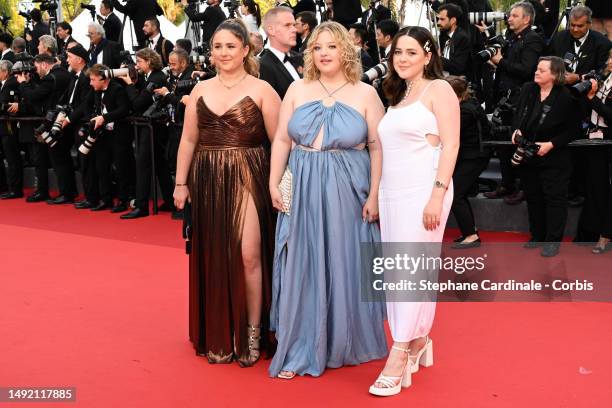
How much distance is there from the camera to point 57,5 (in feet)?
45.3

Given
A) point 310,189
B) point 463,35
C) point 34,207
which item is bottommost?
point 34,207

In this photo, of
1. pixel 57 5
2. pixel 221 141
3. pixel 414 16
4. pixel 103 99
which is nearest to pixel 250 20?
pixel 103 99

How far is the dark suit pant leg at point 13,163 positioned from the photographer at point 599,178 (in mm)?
7072

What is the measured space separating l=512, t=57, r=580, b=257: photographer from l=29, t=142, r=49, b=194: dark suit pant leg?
20.1 ft

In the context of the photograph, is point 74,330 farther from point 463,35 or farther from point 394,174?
point 463,35

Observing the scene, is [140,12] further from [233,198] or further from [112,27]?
[233,198]

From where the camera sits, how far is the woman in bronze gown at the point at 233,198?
15.0 feet

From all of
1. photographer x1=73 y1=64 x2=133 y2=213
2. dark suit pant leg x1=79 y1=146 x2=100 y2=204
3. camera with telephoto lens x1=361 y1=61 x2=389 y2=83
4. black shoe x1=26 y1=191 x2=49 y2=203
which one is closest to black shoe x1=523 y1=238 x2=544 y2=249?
camera with telephoto lens x1=361 y1=61 x2=389 y2=83

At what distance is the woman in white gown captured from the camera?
4035 millimetres

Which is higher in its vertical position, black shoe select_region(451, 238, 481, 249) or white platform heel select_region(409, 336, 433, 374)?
white platform heel select_region(409, 336, 433, 374)

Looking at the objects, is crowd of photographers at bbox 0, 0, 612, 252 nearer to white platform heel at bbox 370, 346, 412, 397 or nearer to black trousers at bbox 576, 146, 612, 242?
black trousers at bbox 576, 146, 612, 242

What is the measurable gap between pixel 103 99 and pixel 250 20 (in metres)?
2.33

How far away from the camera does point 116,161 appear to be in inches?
377

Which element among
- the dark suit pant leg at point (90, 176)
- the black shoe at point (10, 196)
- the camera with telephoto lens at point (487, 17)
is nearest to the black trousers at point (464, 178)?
the camera with telephoto lens at point (487, 17)
